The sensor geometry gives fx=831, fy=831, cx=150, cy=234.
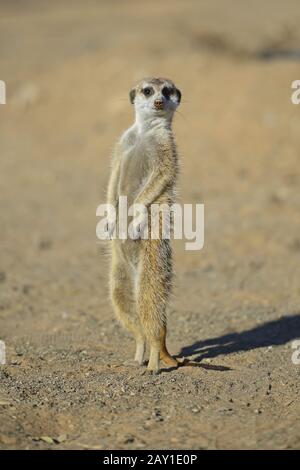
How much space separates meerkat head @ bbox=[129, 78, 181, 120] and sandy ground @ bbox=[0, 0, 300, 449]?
111cm

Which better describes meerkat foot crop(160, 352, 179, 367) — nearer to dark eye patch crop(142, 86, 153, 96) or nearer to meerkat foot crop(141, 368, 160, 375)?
meerkat foot crop(141, 368, 160, 375)

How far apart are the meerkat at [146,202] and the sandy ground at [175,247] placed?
27cm

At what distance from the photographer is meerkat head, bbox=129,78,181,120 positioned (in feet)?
16.2

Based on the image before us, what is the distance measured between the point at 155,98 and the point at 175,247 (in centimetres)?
368

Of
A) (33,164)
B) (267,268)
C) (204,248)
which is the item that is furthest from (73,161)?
(267,268)

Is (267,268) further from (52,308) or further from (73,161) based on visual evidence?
(73,161)

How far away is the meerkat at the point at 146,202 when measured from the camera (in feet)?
15.7

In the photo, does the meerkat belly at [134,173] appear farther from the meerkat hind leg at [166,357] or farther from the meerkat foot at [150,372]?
the meerkat foot at [150,372]

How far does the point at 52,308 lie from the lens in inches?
258

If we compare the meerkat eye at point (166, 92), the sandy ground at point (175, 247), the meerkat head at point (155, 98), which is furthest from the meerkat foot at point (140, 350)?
the meerkat eye at point (166, 92)

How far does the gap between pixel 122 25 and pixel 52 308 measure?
17.0 m

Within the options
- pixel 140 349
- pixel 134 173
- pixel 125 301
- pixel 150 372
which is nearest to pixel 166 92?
pixel 134 173

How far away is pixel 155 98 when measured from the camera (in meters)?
4.92

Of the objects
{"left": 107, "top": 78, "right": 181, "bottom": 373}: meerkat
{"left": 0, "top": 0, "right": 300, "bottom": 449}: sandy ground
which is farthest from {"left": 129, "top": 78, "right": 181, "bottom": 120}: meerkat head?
{"left": 0, "top": 0, "right": 300, "bottom": 449}: sandy ground
